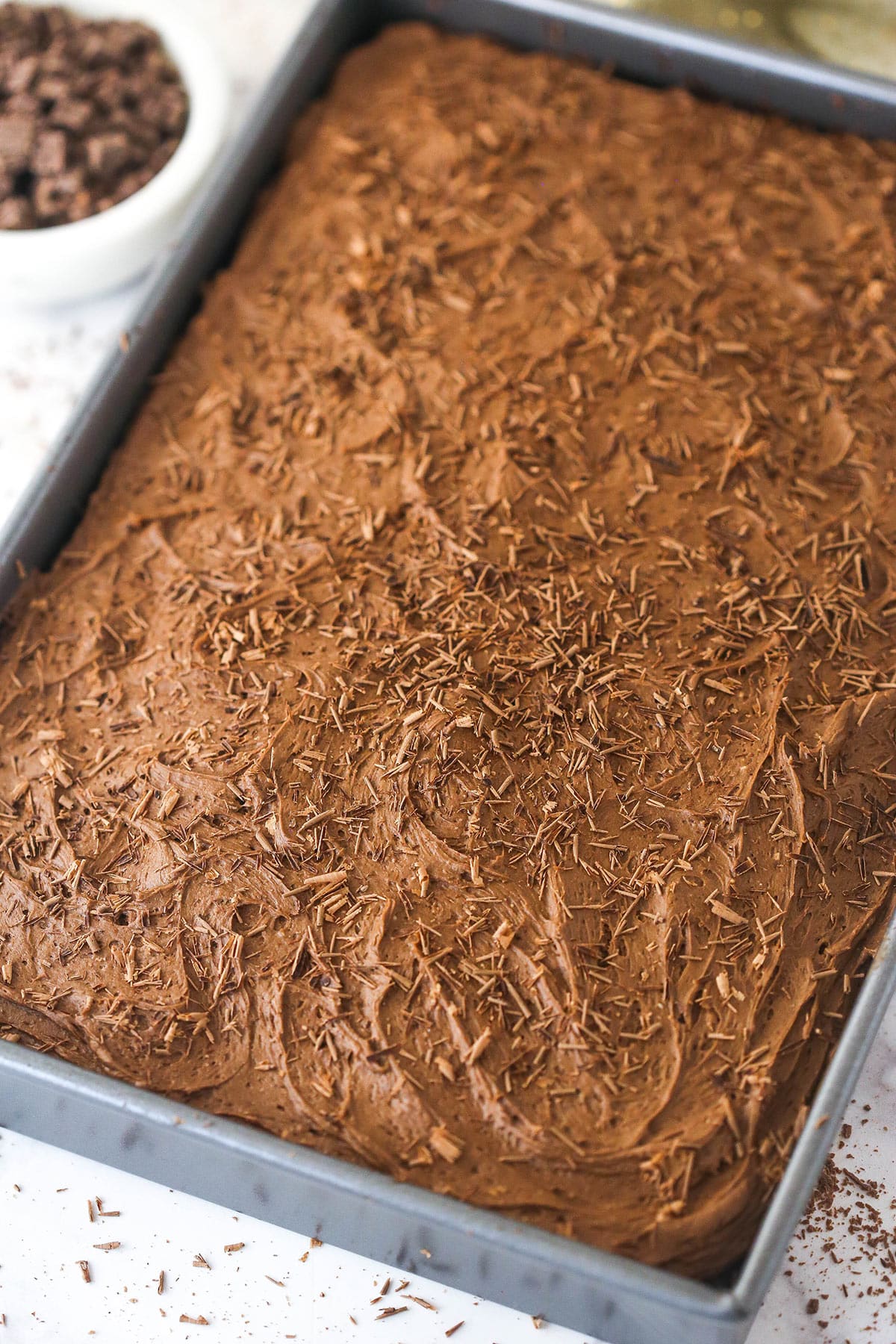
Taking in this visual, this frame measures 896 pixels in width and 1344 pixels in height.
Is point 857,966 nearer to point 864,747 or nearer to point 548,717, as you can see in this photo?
point 864,747

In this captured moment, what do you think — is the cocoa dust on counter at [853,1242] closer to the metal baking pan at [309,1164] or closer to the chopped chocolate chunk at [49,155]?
the metal baking pan at [309,1164]

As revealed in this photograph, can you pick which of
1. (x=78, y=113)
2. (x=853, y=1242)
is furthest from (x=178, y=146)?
(x=853, y=1242)

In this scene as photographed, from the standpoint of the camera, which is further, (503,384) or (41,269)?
(41,269)

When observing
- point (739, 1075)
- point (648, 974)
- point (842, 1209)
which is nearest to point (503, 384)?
point (648, 974)

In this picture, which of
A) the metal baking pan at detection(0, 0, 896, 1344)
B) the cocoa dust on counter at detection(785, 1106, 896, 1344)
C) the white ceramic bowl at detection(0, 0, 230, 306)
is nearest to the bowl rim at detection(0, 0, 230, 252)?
the white ceramic bowl at detection(0, 0, 230, 306)

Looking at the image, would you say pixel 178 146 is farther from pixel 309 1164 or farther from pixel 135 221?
pixel 309 1164

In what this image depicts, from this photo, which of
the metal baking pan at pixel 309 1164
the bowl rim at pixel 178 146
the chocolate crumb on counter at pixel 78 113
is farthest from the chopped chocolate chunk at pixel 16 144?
the metal baking pan at pixel 309 1164

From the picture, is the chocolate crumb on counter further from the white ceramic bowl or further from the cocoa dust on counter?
the cocoa dust on counter

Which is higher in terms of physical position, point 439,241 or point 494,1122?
point 439,241
